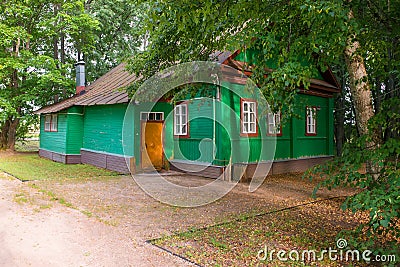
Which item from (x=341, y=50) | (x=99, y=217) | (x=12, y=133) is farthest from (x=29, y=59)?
(x=341, y=50)

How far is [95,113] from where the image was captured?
13.5 meters

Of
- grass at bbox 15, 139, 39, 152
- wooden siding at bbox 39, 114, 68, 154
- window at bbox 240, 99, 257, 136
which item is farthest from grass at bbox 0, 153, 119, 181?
grass at bbox 15, 139, 39, 152

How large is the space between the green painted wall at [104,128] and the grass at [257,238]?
23.6 ft

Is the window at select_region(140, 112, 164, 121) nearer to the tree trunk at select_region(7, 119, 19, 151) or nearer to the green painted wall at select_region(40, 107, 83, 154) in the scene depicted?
the green painted wall at select_region(40, 107, 83, 154)

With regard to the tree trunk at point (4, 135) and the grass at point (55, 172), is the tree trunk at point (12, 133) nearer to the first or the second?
the tree trunk at point (4, 135)

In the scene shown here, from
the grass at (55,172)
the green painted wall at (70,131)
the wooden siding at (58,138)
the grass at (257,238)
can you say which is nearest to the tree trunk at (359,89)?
the grass at (257,238)

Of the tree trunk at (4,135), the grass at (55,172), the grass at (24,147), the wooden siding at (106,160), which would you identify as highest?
the tree trunk at (4,135)

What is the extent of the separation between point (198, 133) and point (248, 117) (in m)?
1.73

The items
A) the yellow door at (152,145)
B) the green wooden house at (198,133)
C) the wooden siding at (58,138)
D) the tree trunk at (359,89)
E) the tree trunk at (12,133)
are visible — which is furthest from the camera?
the tree trunk at (12,133)

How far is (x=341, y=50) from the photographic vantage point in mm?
4406

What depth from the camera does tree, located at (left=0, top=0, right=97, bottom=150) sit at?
16.2 meters

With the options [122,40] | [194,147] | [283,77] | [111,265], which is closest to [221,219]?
[111,265]

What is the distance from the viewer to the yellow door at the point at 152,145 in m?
11.7

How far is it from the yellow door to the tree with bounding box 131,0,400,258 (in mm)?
6818
